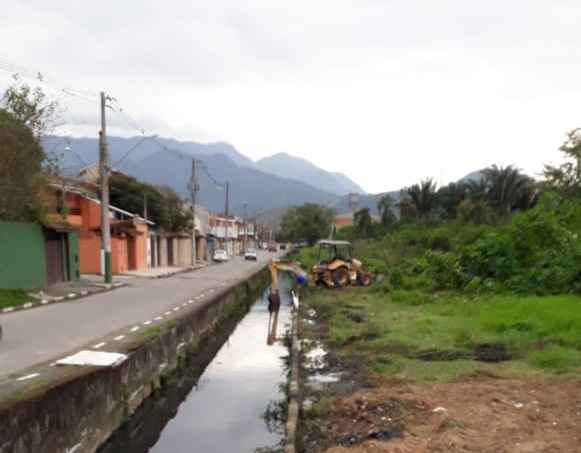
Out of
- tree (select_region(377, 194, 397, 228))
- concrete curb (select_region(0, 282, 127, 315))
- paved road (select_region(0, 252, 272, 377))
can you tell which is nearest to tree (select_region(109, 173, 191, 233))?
concrete curb (select_region(0, 282, 127, 315))

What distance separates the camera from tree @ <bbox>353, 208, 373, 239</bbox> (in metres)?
79.9

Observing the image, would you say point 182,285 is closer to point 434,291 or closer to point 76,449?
point 434,291

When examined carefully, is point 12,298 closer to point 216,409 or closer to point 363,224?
point 216,409

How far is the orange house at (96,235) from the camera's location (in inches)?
1531

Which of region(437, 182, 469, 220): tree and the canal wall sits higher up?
region(437, 182, 469, 220): tree

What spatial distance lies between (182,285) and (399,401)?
77.7 feet

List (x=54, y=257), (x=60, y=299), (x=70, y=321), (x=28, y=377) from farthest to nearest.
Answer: (x=54, y=257)
(x=60, y=299)
(x=70, y=321)
(x=28, y=377)

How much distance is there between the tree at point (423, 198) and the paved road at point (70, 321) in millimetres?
46097

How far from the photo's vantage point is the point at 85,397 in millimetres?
8828

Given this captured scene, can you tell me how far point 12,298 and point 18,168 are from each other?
20.1 ft

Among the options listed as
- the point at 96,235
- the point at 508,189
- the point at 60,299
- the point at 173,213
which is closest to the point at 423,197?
the point at 508,189

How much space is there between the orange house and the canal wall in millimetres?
24366

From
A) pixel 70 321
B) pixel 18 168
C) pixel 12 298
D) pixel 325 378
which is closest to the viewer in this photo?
pixel 325 378

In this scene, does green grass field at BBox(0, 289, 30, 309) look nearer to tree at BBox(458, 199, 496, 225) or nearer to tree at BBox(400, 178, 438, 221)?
tree at BBox(458, 199, 496, 225)
